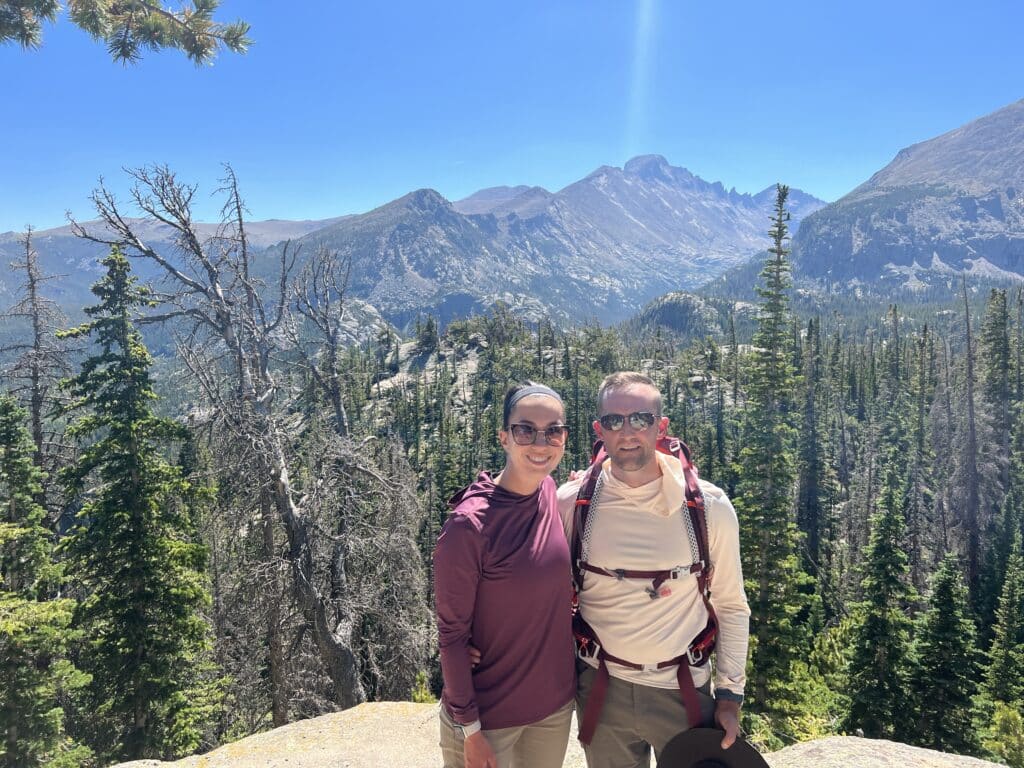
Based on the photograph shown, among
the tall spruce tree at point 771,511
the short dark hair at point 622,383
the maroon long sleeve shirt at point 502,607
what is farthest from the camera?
the tall spruce tree at point 771,511

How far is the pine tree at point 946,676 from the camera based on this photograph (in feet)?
46.1

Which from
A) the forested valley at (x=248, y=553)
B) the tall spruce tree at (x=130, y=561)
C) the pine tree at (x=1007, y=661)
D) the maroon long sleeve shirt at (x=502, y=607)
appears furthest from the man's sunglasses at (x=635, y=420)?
the pine tree at (x=1007, y=661)

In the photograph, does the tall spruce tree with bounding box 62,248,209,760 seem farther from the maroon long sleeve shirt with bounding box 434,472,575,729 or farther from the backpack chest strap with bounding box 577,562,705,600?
the backpack chest strap with bounding box 577,562,705,600

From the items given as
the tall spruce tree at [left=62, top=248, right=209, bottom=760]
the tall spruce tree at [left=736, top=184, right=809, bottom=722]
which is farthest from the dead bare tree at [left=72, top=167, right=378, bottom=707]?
the tall spruce tree at [left=736, top=184, right=809, bottom=722]

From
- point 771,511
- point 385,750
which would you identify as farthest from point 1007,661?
point 385,750

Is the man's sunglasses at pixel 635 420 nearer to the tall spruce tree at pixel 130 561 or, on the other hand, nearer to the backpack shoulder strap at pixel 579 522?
the backpack shoulder strap at pixel 579 522

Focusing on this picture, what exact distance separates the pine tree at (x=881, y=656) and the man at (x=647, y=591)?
50.8 feet

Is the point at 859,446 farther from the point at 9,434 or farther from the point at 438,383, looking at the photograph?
the point at 9,434

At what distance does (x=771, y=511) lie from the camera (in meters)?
16.9

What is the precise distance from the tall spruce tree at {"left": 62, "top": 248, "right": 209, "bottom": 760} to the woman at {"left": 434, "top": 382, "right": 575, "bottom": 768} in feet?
33.6

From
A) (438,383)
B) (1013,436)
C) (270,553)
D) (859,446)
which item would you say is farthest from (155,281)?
(438,383)

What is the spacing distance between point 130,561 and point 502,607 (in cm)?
1106

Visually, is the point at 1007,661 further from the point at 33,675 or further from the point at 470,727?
the point at 33,675

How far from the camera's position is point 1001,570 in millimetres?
28672
